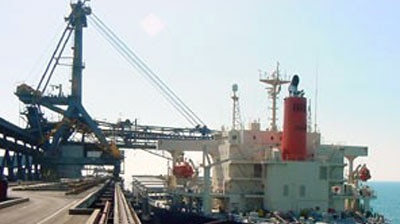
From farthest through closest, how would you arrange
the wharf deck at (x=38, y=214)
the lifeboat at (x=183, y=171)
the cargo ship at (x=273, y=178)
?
1. the lifeboat at (x=183, y=171)
2. the cargo ship at (x=273, y=178)
3. the wharf deck at (x=38, y=214)

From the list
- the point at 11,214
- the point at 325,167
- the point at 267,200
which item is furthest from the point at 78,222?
the point at 325,167

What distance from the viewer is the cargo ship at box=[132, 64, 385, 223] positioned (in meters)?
54.0

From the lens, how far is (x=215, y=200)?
60375mm

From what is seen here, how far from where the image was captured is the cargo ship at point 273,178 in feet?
177

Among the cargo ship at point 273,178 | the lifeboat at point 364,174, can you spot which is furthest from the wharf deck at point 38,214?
the lifeboat at point 364,174

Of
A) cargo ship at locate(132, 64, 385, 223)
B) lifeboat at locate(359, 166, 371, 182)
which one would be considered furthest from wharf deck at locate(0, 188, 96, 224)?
lifeboat at locate(359, 166, 371, 182)

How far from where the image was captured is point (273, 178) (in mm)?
53969

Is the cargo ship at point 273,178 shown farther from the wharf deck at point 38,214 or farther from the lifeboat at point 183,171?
the wharf deck at point 38,214

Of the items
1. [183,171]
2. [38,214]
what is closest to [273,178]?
[183,171]

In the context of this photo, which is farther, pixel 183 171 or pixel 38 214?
pixel 183 171

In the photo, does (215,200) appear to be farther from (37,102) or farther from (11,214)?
(37,102)

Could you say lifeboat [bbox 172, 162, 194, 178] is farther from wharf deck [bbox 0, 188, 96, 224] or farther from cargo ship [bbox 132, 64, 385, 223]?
wharf deck [bbox 0, 188, 96, 224]

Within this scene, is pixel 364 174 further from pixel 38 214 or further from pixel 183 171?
pixel 38 214

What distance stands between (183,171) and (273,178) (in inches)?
362
